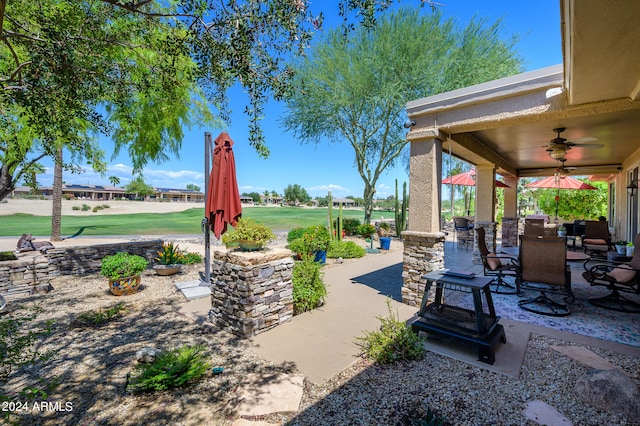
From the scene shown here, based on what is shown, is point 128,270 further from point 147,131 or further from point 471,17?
point 471,17

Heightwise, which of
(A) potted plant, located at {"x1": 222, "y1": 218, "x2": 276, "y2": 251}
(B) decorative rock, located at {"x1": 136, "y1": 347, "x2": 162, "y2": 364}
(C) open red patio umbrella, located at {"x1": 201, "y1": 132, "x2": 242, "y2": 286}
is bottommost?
(B) decorative rock, located at {"x1": 136, "y1": 347, "x2": 162, "y2": 364}

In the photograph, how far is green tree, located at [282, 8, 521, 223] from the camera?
11.1 m

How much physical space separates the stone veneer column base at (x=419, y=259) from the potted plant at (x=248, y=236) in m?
2.34

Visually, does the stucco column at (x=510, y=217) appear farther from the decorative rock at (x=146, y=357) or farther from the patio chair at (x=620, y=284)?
the decorative rock at (x=146, y=357)

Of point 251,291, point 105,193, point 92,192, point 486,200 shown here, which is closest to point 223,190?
point 251,291

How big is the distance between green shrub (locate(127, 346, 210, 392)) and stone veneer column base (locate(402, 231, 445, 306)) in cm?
335

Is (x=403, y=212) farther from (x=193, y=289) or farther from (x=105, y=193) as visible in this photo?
(x=105, y=193)

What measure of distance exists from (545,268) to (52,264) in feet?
33.3

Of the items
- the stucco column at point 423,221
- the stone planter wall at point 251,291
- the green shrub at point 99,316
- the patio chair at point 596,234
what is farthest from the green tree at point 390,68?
the green shrub at point 99,316

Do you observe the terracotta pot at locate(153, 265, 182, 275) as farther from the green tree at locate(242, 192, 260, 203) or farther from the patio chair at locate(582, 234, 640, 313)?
the green tree at locate(242, 192, 260, 203)

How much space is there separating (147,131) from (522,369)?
10.2 metres

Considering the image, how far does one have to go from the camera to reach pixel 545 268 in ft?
14.8

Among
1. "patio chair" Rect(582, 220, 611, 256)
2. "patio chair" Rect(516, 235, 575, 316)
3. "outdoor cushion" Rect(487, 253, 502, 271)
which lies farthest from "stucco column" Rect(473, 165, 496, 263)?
"patio chair" Rect(516, 235, 575, 316)

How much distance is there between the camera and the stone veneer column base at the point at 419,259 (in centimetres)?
462
